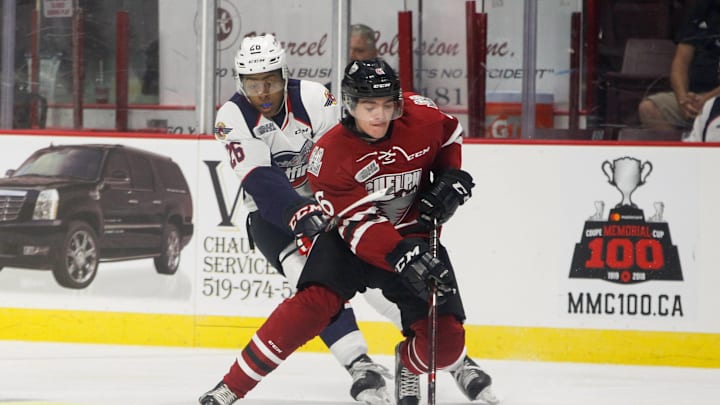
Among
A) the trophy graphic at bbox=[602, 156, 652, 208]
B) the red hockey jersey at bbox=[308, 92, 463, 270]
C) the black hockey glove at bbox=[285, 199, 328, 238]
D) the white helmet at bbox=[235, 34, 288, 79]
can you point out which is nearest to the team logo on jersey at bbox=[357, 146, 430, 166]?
the red hockey jersey at bbox=[308, 92, 463, 270]

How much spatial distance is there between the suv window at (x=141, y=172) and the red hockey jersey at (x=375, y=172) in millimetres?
1686

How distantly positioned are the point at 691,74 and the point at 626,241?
2.20 feet

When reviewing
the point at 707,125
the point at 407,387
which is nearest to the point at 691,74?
the point at 707,125

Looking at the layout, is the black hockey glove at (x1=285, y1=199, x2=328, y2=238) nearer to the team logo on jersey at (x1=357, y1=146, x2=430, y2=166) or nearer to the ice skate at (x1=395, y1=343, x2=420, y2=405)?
the team logo on jersey at (x1=357, y1=146, x2=430, y2=166)

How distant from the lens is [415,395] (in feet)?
11.8

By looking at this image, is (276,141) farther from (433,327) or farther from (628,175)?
(628,175)

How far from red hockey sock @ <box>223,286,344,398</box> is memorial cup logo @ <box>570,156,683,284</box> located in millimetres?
1473

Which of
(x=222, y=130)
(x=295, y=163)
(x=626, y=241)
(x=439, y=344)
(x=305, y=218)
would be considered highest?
(x=222, y=130)

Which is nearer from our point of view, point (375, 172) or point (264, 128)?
point (375, 172)

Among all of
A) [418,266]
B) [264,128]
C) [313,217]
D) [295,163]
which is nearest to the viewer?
[418,266]

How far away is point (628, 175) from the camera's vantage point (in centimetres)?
450

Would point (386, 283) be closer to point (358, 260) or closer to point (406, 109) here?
point (358, 260)

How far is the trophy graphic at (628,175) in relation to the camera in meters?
4.49

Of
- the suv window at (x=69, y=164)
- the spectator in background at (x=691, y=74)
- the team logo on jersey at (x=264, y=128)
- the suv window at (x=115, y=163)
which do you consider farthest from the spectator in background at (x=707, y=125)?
the suv window at (x=69, y=164)
